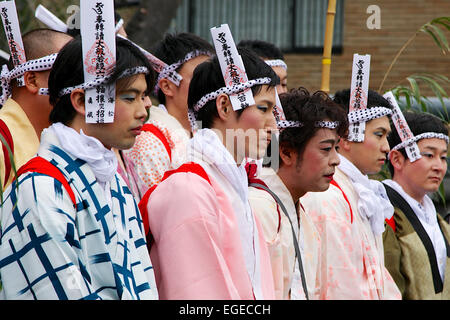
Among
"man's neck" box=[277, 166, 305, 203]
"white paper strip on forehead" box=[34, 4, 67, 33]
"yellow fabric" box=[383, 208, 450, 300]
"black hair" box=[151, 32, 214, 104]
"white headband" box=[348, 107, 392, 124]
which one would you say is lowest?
"yellow fabric" box=[383, 208, 450, 300]

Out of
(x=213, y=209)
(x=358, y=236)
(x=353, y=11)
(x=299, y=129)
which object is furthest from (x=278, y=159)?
(x=353, y=11)

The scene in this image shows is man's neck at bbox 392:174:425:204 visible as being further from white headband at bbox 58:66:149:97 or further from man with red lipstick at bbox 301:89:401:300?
white headband at bbox 58:66:149:97

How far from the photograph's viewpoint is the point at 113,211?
10.9 feet

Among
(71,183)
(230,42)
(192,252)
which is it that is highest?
(230,42)

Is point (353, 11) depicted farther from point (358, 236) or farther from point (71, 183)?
point (71, 183)

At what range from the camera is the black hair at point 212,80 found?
13.0 feet

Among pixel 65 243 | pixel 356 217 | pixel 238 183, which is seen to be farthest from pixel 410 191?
pixel 65 243

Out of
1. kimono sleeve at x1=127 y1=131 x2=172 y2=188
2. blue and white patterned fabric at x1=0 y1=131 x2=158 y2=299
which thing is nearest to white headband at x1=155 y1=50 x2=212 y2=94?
kimono sleeve at x1=127 y1=131 x2=172 y2=188

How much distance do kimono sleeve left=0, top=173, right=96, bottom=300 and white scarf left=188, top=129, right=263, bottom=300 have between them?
838 millimetres

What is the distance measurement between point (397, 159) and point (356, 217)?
52.3 inches

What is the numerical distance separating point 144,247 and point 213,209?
34 cm

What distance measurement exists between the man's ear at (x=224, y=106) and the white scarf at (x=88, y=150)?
29.8 inches

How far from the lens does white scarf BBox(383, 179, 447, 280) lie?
5.89m

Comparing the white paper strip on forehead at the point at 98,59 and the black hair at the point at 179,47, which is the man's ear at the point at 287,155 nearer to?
the black hair at the point at 179,47
